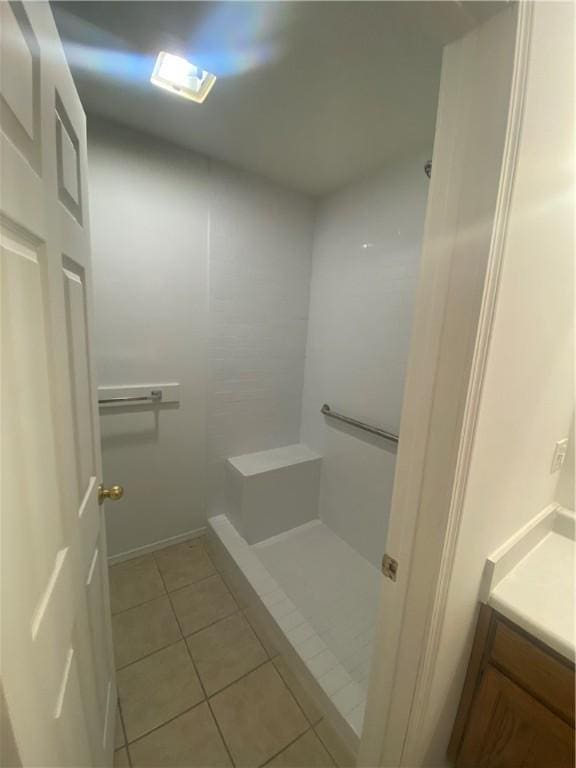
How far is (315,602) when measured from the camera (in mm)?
1678

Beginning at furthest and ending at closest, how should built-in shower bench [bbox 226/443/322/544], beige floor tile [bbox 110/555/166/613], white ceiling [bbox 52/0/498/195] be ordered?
built-in shower bench [bbox 226/443/322/544]
beige floor tile [bbox 110/555/166/613]
white ceiling [bbox 52/0/498/195]

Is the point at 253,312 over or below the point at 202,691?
over

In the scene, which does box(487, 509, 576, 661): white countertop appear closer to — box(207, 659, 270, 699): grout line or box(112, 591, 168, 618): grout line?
box(207, 659, 270, 699): grout line

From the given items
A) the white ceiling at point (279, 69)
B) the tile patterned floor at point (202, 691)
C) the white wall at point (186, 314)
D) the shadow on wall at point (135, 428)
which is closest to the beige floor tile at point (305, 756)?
the tile patterned floor at point (202, 691)

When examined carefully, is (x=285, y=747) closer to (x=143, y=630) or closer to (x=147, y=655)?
(x=147, y=655)

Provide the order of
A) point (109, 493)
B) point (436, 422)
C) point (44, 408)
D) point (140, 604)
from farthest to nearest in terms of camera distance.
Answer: point (140, 604), point (109, 493), point (436, 422), point (44, 408)

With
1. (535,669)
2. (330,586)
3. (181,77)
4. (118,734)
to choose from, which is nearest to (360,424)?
(330,586)

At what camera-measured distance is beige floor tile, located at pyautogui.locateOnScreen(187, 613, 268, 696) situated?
4.47 ft

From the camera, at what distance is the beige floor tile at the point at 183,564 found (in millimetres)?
1842

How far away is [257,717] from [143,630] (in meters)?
0.66

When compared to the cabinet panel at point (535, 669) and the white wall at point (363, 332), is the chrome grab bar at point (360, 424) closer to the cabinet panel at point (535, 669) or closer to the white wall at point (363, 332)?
the white wall at point (363, 332)

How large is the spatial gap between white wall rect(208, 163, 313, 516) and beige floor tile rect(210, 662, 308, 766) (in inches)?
40.3

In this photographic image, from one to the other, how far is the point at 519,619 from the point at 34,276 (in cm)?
129

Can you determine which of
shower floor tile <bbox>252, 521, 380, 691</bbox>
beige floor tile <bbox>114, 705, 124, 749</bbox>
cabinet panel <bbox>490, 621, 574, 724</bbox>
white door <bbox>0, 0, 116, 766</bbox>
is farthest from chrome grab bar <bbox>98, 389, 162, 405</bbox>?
cabinet panel <bbox>490, 621, 574, 724</bbox>
